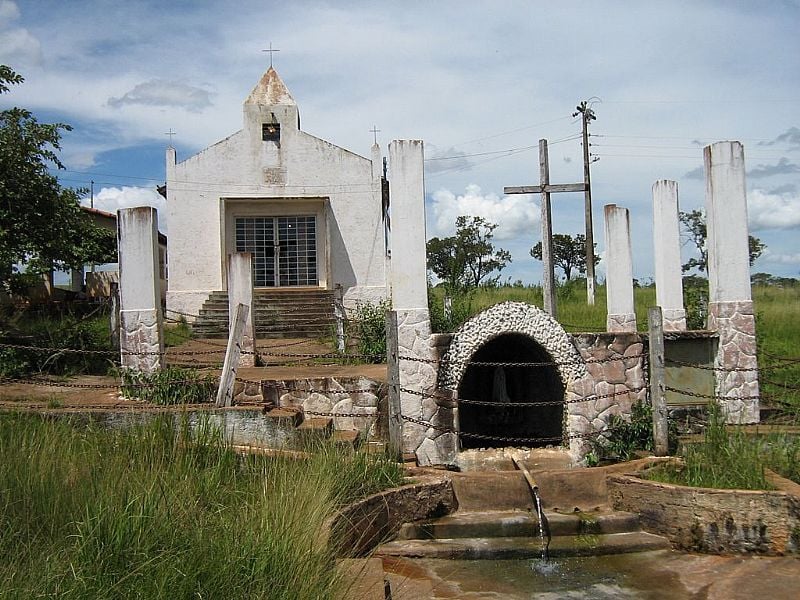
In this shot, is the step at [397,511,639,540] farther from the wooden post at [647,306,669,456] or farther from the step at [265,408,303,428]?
the step at [265,408,303,428]

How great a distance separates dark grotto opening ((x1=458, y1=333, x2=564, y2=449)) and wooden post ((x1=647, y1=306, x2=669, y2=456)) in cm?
117

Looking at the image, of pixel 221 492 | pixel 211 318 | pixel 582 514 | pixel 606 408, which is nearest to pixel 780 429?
pixel 606 408

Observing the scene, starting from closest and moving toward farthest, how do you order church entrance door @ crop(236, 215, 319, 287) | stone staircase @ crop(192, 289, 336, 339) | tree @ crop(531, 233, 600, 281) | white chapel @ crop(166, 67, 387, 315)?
1. stone staircase @ crop(192, 289, 336, 339)
2. white chapel @ crop(166, 67, 387, 315)
3. church entrance door @ crop(236, 215, 319, 287)
4. tree @ crop(531, 233, 600, 281)

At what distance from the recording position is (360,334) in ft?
47.8

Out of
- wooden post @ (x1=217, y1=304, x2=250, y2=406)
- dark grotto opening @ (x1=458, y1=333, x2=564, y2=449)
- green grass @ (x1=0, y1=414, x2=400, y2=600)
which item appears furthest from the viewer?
dark grotto opening @ (x1=458, y1=333, x2=564, y2=449)

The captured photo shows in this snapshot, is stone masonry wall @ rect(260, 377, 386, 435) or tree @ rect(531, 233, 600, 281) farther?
tree @ rect(531, 233, 600, 281)

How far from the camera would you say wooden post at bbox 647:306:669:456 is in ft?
26.6

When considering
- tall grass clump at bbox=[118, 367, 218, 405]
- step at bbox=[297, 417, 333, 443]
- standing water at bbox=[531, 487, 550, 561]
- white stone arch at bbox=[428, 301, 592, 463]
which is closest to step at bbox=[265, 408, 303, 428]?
step at bbox=[297, 417, 333, 443]

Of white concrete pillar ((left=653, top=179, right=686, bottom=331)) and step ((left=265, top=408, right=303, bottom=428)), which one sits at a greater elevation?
white concrete pillar ((left=653, top=179, right=686, bottom=331))

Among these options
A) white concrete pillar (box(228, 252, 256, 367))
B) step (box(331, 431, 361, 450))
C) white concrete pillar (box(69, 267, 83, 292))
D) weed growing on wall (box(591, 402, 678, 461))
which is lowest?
weed growing on wall (box(591, 402, 678, 461))

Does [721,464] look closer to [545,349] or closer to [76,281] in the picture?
[545,349]

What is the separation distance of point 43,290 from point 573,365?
60.0 feet

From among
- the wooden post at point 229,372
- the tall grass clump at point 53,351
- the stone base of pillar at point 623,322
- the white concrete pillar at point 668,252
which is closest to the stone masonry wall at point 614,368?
the white concrete pillar at point 668,252

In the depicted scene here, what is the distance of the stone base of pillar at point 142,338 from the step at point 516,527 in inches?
165
